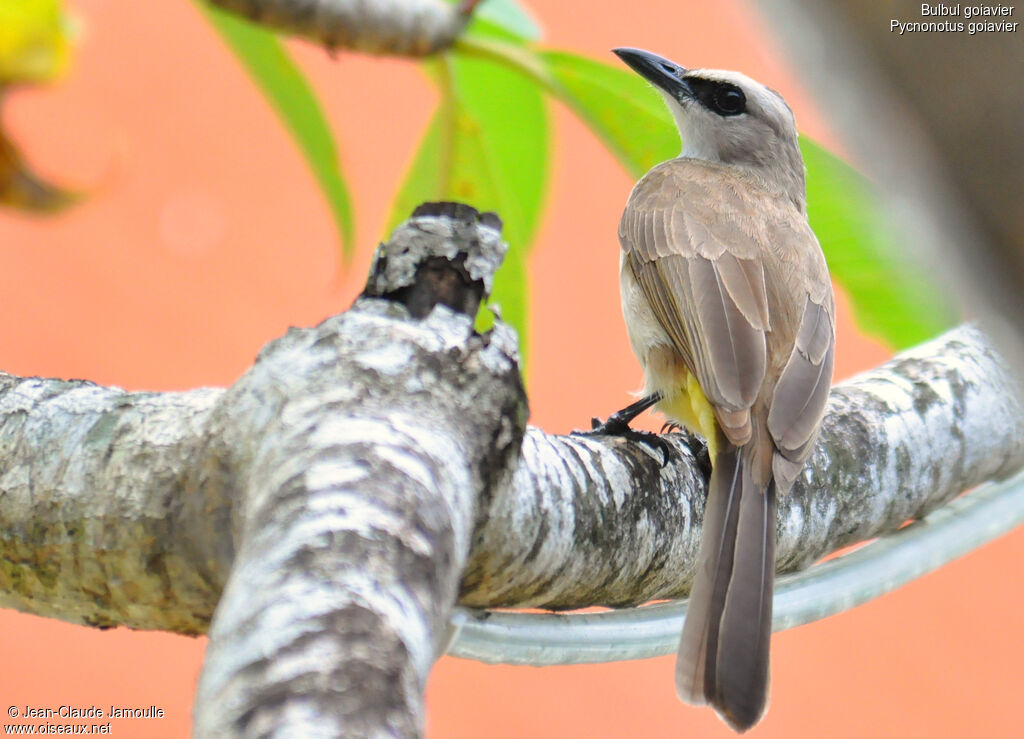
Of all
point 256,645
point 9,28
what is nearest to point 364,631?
point 256,645

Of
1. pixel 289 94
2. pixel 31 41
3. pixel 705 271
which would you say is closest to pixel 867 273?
pixel 705 271

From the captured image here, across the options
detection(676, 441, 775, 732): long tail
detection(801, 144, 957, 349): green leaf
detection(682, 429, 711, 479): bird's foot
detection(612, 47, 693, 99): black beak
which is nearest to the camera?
detection(676, 441, 775, 732): long tail

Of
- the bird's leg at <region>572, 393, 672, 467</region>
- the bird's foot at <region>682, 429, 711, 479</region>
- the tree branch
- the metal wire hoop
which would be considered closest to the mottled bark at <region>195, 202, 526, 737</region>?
the tree branch

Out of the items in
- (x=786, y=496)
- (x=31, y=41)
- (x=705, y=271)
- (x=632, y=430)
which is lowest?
(x=786, y=496)

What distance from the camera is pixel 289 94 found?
8.13 feet

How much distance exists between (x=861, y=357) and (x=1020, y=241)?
15.3ft

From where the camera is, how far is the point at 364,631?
0.77 m

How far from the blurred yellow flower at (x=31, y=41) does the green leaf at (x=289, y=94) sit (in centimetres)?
35

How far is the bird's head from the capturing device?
294 cm

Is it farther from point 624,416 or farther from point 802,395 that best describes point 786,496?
point 624,416

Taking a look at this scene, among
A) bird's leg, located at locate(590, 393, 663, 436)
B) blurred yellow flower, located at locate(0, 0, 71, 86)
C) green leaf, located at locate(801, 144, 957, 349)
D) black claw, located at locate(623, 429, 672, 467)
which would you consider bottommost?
black claw, located at locate(623, 429, 672, 467)

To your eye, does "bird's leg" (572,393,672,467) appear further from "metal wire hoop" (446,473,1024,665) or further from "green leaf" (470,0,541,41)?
"green leaf" (470,0,541,41)

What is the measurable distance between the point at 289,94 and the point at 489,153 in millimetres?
487

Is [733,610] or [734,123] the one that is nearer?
[733,610]
